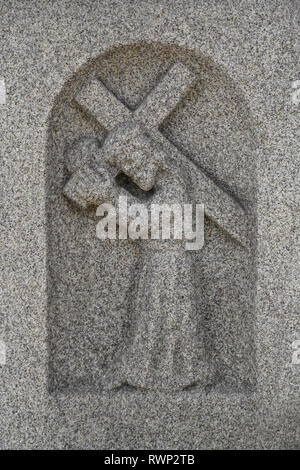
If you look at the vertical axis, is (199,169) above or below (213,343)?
above

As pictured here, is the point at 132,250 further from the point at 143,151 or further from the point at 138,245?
the point at 143,151

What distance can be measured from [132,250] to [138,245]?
0.03 metres

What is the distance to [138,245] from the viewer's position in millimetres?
2498

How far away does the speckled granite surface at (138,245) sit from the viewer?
2.29 meters

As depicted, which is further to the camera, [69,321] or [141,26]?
[69,321]

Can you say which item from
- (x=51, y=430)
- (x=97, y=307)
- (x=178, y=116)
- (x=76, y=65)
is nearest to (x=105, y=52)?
(x=76, y=65)

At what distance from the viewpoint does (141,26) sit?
2293mm

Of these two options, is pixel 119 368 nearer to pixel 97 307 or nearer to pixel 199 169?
pixel 97 307

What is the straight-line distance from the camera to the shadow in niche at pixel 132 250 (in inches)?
94.1

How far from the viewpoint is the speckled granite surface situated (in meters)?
2.29

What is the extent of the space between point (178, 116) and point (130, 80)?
0.77 ft

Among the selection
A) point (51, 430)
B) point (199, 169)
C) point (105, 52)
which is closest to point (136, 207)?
point (199, 169)

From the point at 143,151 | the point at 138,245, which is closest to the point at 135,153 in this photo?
the point at 143,151
